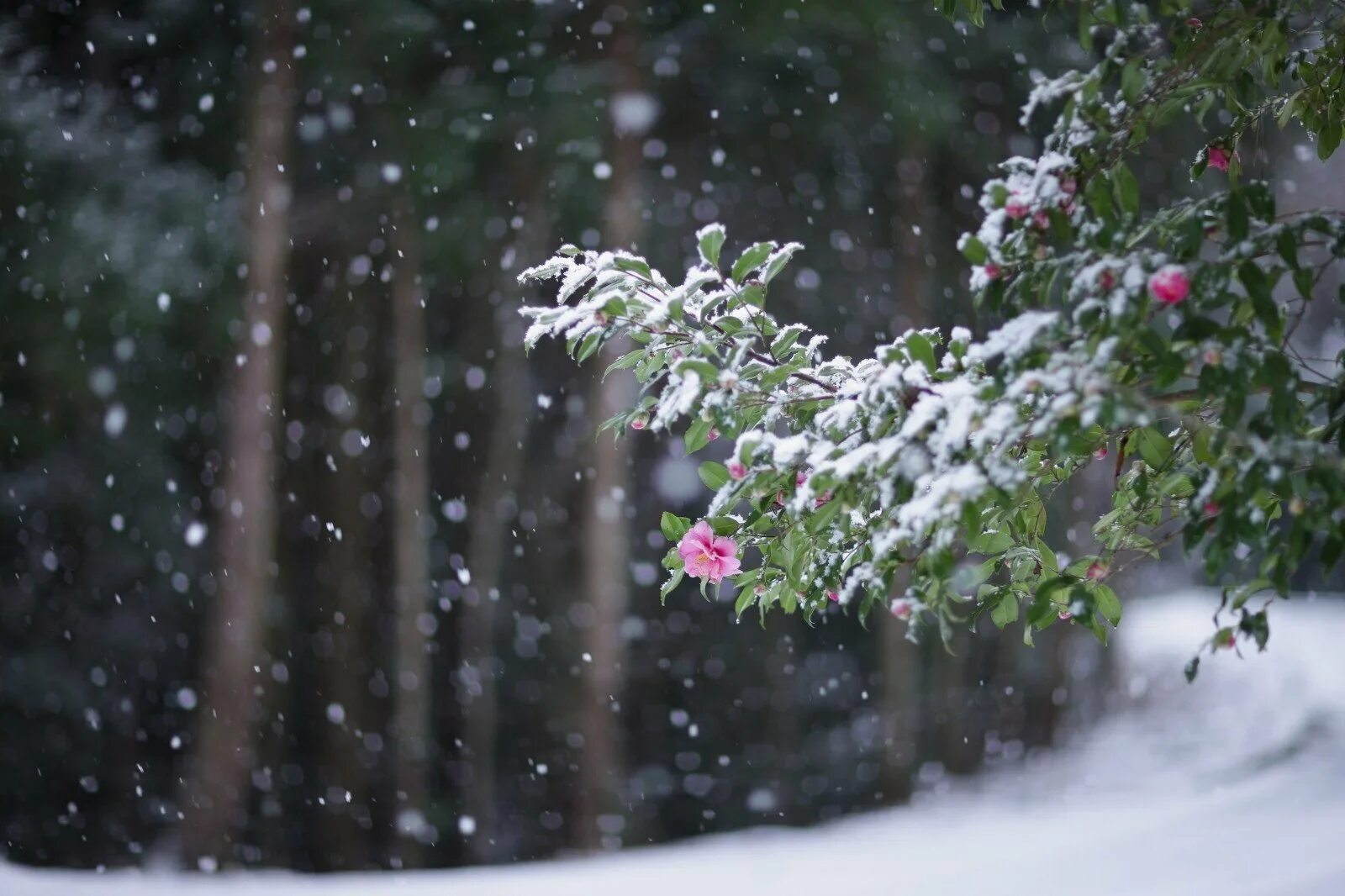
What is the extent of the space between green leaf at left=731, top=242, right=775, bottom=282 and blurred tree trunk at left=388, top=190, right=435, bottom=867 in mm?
6911

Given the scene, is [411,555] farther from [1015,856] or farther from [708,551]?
[708,551]

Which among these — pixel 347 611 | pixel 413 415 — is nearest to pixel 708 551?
pixel 413 415

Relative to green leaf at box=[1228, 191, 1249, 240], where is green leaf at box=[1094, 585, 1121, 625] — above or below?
below

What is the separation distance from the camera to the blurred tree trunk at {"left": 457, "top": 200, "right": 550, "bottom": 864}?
30.3 feet

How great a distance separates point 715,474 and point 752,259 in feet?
1.16

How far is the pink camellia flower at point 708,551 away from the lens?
1.79 meters

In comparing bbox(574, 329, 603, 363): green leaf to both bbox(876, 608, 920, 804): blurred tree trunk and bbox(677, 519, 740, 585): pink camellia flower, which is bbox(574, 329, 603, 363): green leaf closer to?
bbox(677, 519, 740, 585): pink camellia flower

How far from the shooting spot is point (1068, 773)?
9.23m

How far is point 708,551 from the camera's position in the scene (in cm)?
179

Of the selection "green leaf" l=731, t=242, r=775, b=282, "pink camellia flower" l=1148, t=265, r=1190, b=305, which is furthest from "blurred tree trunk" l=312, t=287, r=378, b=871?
"pink camellia flower" l=1148, t=265, r=1190, b=305

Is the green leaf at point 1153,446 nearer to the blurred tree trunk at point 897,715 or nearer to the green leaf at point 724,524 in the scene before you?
the green leaf at point 724,524

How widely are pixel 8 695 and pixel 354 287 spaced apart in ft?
13.5

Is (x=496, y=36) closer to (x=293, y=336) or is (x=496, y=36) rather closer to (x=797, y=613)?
(x=293, y=336)

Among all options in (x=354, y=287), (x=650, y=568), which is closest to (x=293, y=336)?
(x=354, y=287)
